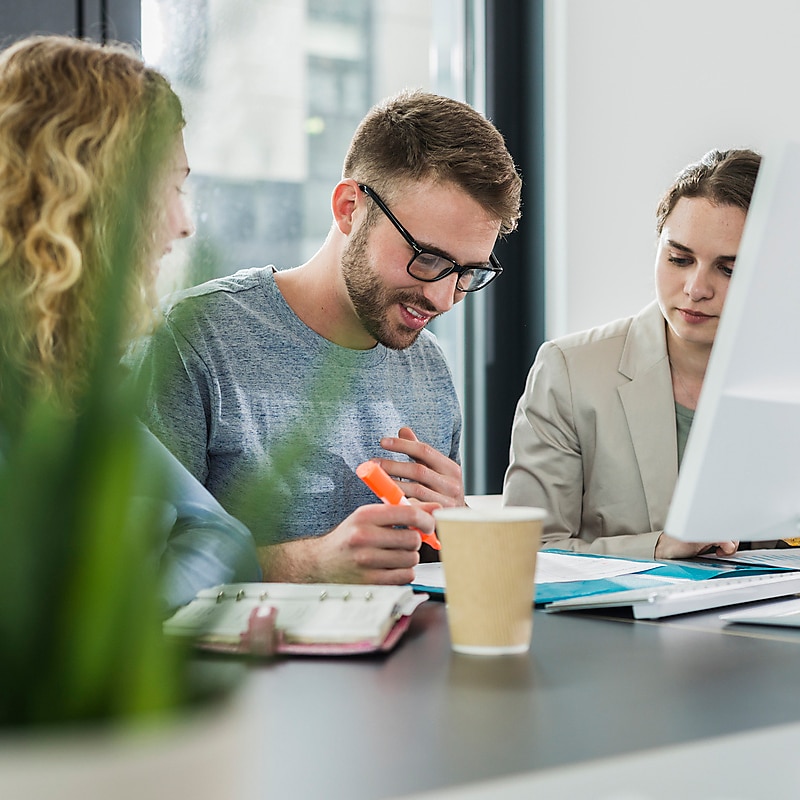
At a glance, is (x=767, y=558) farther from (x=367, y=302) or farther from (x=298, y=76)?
(x=298, y=76)

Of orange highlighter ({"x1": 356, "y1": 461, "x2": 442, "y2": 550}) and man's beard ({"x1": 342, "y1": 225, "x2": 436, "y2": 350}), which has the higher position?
man's beard ({"x1": 342, "y1": 225, "x2": 436, "y2": 350})

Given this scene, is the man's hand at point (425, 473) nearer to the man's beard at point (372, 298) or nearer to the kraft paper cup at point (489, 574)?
the man's beard at point (372, 298)

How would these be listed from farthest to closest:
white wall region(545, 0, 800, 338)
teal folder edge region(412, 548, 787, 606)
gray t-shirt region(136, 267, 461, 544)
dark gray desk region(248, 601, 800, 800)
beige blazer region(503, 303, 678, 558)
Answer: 1. white wall region(545, 0, 800, 338)
2. beige blazer region(503, 303, 678, 558)
3. gray t-shirt region(136, 267, 461, 544)
4. teal folder edge region(412, 548, 787, 606)
5. dark gray desk region(248, 601, 800, 800)

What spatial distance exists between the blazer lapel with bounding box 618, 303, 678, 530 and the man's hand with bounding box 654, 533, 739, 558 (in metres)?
0.36

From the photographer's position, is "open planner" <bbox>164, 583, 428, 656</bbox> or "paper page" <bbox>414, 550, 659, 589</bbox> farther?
"paper page" <bbox>414, 550, 659, 589</bbox>

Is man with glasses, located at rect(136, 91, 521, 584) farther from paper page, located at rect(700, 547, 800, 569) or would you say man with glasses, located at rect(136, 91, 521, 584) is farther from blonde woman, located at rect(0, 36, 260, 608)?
blonde woman, located at rect(0, 36, 260, 608)

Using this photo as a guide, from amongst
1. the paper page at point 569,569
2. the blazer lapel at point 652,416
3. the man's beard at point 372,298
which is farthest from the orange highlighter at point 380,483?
the blazer lapel at point 652,416

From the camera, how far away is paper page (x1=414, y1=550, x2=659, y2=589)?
3.76 feet

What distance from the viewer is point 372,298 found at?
69.8 inches

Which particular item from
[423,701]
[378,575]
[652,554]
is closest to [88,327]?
[423,701]

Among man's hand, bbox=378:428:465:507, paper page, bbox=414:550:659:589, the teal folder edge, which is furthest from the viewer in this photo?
man's hand, bbox=378:428:465:507

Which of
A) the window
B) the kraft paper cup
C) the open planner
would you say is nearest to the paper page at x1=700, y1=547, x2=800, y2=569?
the open planner

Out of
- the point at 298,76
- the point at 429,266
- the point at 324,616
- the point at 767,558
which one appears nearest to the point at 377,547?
the point at 324,616

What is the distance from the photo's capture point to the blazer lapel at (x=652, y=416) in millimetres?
1835
